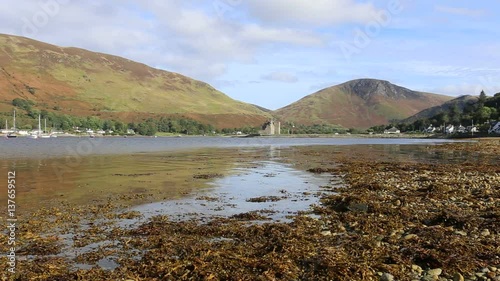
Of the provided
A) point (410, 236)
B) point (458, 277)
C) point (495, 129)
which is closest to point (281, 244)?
point (410, 236)

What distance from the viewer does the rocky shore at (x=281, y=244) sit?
8422mm

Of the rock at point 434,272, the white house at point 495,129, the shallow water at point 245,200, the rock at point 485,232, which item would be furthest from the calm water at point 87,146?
the rock at point 434,272

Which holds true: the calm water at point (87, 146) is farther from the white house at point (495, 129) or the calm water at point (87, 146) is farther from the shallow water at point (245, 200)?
the shallow water at point (245, 200)

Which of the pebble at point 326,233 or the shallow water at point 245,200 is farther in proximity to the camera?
the shallow water at point 245,200

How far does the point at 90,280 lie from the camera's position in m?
8.04

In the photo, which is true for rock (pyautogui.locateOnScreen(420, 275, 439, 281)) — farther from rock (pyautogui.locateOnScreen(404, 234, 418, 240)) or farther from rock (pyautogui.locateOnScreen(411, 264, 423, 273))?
rock (pyautogui.locateOnScreen(404, 234, 418, 240))

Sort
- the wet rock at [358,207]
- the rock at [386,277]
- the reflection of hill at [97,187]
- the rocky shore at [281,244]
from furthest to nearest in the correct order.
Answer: the reflection of hill at [97,187], the wet rock at [358,207], the rocky shore at [281,244], the rock at [386,277]

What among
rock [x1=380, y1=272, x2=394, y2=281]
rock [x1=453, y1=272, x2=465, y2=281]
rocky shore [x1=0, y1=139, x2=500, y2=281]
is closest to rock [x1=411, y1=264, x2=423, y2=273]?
rocky shore [x1=0, y1=139, x2=500, y2=281]

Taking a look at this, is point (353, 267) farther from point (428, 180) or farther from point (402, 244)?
point (428, 180)

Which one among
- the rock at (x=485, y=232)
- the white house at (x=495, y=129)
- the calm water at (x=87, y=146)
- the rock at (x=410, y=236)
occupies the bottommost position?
the calm water at (x=87, y=146)

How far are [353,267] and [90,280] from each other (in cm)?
567

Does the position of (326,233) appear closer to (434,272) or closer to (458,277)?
(434,272)

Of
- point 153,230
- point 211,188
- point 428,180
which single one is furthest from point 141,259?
point 428,180

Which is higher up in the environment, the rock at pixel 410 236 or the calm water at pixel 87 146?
the rock at pixel 410 236
